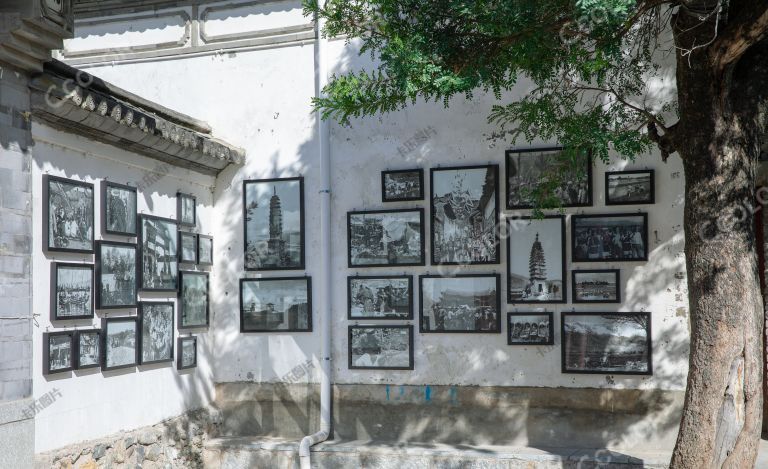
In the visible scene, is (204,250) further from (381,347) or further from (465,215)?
(465,215)

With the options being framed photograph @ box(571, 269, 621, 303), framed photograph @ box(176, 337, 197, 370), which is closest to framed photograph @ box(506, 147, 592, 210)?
framed photograph @ box(571, 269, 621, 303)

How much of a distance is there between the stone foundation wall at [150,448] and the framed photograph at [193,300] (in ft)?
2.94

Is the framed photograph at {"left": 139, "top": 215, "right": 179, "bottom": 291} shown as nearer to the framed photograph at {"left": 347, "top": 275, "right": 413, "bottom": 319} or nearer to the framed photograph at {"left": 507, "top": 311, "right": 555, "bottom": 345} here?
the framed photograph at {"left": 347, "top": 275, "right": 413, "bottom": 319}

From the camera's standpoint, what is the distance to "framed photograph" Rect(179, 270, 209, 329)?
845cm

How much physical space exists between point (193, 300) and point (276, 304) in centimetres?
85

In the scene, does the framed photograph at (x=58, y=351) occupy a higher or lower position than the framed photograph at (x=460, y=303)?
lower

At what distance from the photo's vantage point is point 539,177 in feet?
27.1

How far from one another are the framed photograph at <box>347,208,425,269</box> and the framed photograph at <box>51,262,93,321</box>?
271 cm

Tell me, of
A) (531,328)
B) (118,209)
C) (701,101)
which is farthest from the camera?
(531,328)

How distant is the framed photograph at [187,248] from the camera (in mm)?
8406

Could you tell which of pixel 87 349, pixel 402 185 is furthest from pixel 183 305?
pixel 402 185

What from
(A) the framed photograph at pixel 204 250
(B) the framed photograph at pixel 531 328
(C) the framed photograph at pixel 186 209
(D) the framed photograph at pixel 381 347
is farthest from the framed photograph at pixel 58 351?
(B) the framed photograph at pixel 531 328

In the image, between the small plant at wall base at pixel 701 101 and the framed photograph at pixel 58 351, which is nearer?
the small plant at wall base at pixel 701 101

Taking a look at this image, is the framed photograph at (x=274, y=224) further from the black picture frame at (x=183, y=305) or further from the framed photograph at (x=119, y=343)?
the framed photograph at (x=119, y=343)
